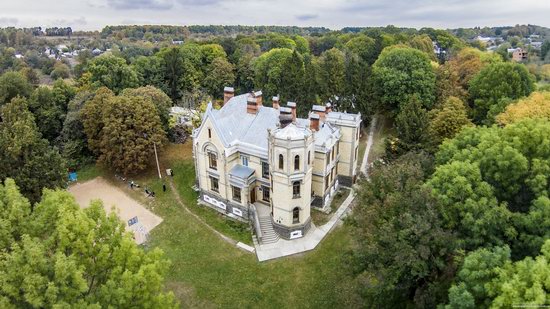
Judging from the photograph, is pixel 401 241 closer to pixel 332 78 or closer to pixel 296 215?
pixel 296 215

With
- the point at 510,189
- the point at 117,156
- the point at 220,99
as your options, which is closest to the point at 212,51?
the point at 220,99

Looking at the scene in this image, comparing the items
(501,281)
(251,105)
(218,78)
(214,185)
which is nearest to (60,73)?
(218,78)

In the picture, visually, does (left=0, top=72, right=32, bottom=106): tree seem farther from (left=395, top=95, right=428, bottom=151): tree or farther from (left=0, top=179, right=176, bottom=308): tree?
(left=395, top=95, right=428, bottom=151): tree

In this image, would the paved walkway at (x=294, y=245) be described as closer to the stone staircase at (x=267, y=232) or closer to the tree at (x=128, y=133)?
the stone staircase at (x=267, y=232)

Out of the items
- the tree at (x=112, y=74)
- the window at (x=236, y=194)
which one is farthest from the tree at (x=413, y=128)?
the tree at (x=112, y=74)

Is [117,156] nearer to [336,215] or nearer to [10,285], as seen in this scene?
[336,215]

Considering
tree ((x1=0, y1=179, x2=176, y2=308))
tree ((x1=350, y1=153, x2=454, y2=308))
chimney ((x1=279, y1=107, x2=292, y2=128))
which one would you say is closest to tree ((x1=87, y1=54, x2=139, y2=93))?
chimney ((x1=279, y1=107, x2=292, y2=128))
